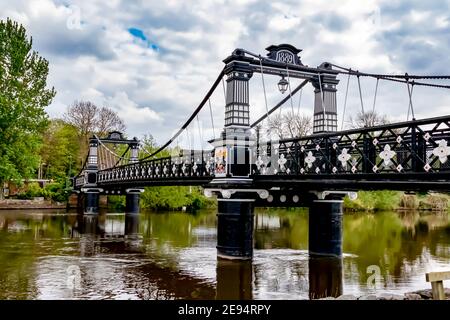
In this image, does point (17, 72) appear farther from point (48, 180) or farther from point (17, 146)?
point (48, 180)

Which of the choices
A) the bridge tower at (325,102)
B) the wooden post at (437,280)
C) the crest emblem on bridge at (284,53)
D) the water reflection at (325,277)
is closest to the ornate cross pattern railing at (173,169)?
the crest emblem on bridge at (284,53)

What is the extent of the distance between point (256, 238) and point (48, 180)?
40190 mm

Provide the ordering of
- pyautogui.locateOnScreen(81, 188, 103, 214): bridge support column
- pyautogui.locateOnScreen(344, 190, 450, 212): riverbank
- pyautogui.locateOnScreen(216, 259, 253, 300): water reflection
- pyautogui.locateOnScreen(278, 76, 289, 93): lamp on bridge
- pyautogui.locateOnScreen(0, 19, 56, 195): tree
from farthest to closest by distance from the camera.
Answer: pyautogui.locateOnScreen(344, 190, 450, 212): riverbank, pyautogui.locateOnScreen(81, 188, 103, 214): bridge support column, pyautogui.locateOnScreen(0, 19, 56, 195): tree, pyautogui.locateOnScreen(278, 76, 289, 93): lamp on bridge, pyautogui.locateOnScreen(216, 259, 253, 300): water reflection

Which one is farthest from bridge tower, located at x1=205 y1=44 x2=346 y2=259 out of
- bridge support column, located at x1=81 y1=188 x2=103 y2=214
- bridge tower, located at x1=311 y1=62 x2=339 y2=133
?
bridge support column, located at x1=81 y1=188 x2=103 y2=214

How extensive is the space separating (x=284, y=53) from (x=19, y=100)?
58.5ft

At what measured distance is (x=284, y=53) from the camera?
16.9 meters

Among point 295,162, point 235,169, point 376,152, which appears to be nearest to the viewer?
point 376,152

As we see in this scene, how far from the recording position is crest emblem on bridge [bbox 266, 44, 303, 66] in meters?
16.7

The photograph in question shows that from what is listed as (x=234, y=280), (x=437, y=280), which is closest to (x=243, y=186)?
(x=234, y=280)

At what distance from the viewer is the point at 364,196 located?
45219 millimetres

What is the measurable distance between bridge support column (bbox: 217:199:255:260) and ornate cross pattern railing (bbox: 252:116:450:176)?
3.90 feet

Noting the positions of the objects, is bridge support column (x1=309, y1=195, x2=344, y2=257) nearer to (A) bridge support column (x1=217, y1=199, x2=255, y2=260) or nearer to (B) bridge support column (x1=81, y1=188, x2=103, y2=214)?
(A) bridge support column (x1=217, y1=199, x2=255, y2=260)

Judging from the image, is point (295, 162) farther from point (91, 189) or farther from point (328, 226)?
point (91, 189)

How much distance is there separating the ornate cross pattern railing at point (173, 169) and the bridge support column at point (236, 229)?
2.59m
